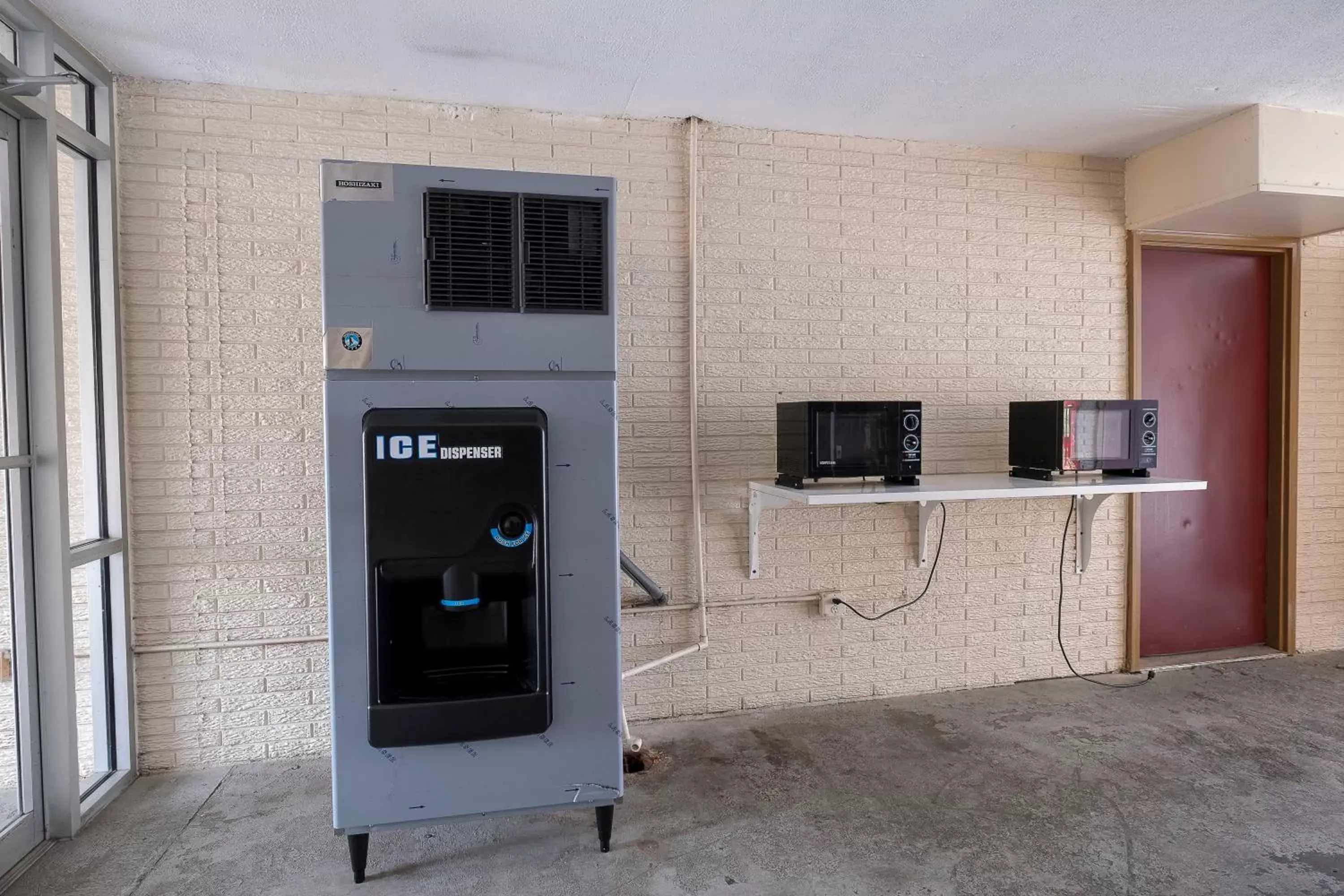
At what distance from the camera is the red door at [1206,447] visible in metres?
3.61

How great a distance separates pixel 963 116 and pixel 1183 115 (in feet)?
2.86

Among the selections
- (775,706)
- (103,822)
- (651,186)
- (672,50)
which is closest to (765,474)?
(775,706)

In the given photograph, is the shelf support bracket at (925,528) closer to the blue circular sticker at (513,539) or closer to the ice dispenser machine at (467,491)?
the ice dispenser machine at (467,491)

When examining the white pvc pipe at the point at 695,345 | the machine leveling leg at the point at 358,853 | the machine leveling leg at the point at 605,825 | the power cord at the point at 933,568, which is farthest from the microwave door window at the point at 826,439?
the machine leveling leg at the point at 358,853

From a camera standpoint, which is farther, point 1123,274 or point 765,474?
point 1123,274

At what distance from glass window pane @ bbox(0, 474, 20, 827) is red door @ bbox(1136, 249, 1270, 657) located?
172 inches


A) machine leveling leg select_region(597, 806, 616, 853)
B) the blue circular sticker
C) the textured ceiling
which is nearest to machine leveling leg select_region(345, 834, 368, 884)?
machine leveling leg select_region(597, 806, 616, 853)

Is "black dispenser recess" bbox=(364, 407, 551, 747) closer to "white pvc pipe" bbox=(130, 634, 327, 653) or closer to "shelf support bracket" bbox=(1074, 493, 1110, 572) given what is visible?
"white pvc pipe" bbox=(130, 634, 327, 653)

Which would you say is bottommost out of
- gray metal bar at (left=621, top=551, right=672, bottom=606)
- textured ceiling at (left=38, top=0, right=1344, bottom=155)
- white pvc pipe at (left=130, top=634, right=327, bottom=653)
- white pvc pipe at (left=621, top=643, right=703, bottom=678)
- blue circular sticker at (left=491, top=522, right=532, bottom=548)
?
white pvc pipe at (left=621, top=643, right=703, bottom=678)

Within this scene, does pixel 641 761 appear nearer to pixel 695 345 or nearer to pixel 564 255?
pixel 695 345

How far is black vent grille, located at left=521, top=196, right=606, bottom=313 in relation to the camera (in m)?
2.02

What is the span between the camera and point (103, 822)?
2.32 m

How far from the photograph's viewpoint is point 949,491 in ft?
8.48

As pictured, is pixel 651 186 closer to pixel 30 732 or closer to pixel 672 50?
pixel 672 50
